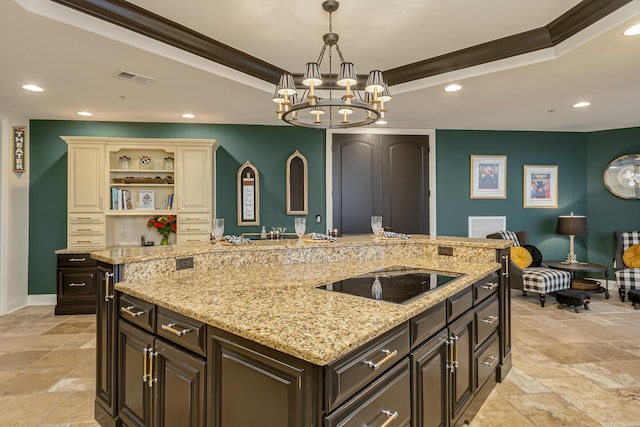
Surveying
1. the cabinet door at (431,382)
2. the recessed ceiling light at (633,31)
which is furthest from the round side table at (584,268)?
the cabinet door at (431,382)

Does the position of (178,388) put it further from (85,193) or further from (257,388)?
(85,193)

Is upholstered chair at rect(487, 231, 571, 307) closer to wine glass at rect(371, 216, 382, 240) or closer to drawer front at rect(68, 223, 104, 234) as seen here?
wine glass at rect(371, 216, 382, 240)

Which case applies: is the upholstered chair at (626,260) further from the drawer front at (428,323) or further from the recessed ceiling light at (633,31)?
the drawer front at (428,323)

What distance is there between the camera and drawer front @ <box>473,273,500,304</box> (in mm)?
2180

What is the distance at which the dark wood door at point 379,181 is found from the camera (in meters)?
5.38

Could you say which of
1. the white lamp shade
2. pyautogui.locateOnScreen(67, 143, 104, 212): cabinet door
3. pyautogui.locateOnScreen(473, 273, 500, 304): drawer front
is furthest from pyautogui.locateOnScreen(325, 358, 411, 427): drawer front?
pyautogui.locateOnScreen(67, 143, 104, 212): cabinet door

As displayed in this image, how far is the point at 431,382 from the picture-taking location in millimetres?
1631

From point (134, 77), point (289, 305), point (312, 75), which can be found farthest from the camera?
point (134, 77)

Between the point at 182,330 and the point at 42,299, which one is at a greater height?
the point at 182,330

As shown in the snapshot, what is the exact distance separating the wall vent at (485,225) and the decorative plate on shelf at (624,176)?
1703mm

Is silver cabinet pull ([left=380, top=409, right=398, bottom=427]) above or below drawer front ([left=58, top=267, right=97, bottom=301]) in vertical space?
above

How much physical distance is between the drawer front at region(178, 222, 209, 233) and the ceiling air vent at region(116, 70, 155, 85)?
1957 mm

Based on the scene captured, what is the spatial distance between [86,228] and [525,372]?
5.07 metres

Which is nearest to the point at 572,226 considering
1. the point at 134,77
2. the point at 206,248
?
the point at 206,248
